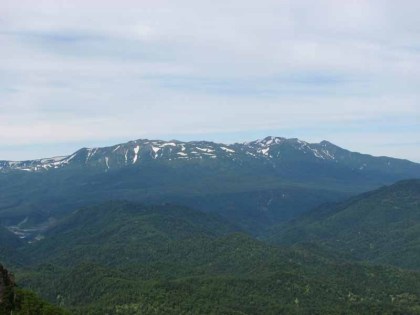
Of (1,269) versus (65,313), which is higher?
(1,269)

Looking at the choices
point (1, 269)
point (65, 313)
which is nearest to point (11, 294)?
point (1, 269)

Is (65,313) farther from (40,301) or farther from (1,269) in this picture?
(1,269)

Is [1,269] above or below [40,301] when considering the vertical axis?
above

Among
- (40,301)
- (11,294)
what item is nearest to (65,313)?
(40,301)

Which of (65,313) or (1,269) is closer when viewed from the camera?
(1,269)

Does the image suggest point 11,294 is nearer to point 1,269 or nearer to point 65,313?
point 1,269
